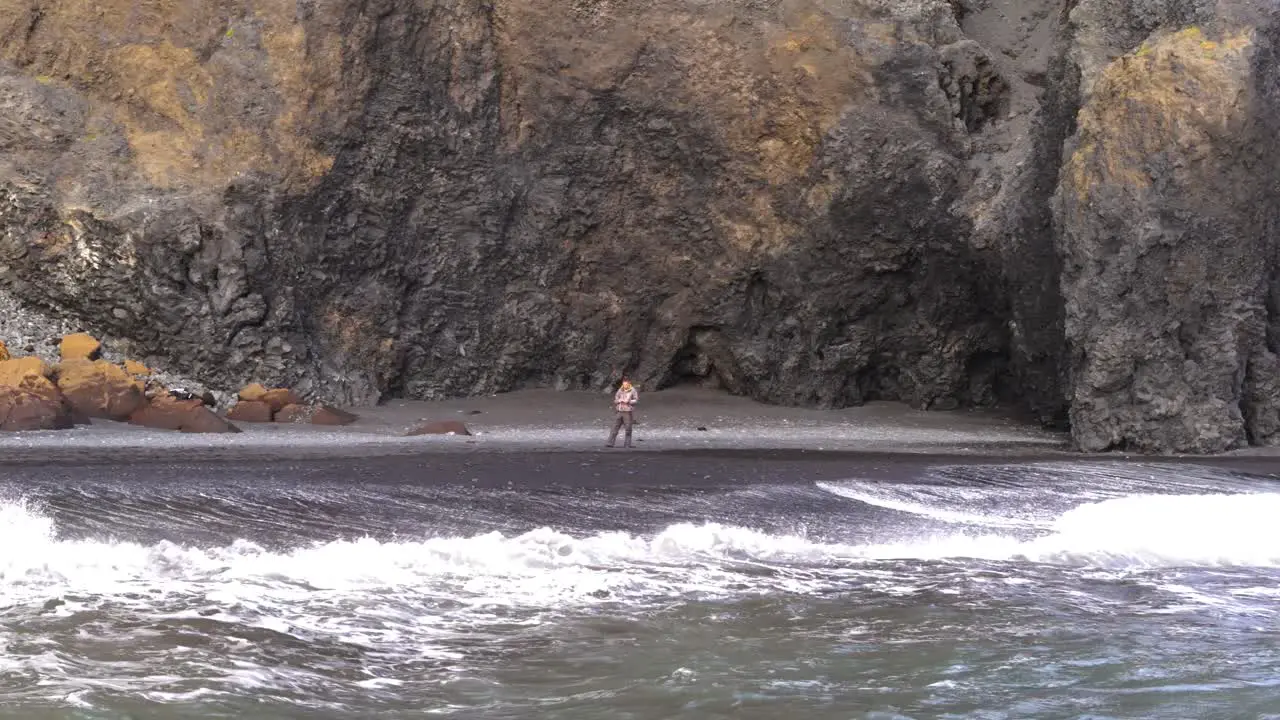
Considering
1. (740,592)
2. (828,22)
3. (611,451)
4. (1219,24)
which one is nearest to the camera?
(740,592)

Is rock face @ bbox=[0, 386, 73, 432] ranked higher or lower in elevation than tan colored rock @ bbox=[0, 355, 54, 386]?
lower

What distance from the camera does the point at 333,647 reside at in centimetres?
767

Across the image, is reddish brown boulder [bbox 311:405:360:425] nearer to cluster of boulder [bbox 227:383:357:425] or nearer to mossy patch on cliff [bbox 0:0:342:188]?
cluster of boulder [bbox 227:383:357:425]

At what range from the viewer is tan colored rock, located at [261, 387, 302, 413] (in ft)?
62.8

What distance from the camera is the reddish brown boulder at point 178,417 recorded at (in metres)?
17.0

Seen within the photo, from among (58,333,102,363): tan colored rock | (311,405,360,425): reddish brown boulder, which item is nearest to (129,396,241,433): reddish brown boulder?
(311,405,360,425): reddish brown boulder

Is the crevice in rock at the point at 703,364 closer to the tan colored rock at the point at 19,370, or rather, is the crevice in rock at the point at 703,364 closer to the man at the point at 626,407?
the man at the point at 626,407

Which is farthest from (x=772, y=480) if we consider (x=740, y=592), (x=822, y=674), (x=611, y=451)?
(x=822, y=674)

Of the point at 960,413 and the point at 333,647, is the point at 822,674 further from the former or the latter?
the point at 960,413

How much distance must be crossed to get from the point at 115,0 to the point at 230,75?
251 cm

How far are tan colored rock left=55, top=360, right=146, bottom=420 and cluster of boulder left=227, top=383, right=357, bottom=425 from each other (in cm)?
172

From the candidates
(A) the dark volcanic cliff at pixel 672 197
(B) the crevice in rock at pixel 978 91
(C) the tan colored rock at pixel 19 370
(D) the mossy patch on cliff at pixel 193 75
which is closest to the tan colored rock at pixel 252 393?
(A) the dark volcanic cliff at pixel 672 197

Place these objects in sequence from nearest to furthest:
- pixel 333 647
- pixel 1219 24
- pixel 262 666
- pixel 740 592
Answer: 1. pixel 262 666
2. pixel 333 647
3. pixel 740 592
4. pixel 1219 24

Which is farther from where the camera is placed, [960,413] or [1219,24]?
[960,413]
